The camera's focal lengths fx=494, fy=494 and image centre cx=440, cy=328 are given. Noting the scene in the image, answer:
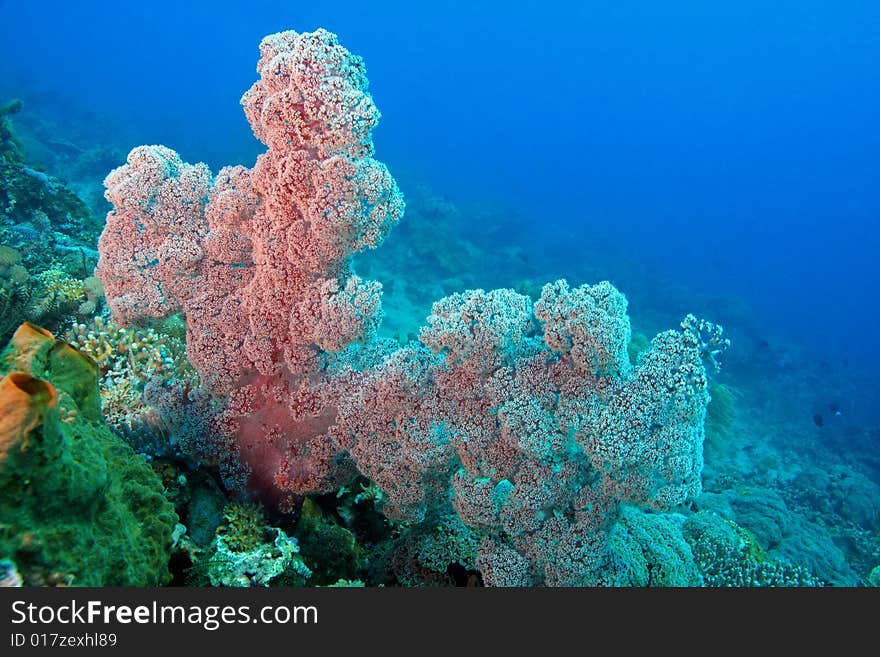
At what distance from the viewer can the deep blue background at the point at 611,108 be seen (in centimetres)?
5703

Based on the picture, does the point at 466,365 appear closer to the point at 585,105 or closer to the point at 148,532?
the point at 148,532

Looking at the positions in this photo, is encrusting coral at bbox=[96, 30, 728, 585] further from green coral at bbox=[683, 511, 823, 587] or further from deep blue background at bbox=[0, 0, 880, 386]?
deep blue background at bbox=[0, 0, 880, 386]

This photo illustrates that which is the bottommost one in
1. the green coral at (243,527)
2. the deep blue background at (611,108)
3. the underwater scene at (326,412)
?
the green coral at (243,527)

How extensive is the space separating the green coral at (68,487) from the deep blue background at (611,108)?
3988 centimetres

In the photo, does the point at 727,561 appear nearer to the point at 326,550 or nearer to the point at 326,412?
the point at 326,550

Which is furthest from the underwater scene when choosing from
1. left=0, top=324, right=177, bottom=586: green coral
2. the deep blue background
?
the deep blue background

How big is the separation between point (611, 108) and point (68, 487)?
498 feet

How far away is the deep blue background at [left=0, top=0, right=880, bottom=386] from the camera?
57.0 m

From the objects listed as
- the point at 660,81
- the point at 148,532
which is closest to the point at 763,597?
the point at 148,532

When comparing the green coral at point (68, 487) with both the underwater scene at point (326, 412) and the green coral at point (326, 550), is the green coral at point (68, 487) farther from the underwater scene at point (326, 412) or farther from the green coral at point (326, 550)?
the green coral at point (326, 550)

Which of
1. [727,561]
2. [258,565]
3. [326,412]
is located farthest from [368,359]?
[727,561]

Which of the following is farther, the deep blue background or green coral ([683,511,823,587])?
the deep blue background

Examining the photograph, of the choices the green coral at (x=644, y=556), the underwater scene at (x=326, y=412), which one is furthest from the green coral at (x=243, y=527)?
the green coral at (x=644, y=556)

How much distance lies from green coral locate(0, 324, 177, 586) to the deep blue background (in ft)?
131
